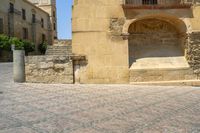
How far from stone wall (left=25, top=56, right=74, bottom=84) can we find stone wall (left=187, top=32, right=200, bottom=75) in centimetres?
397

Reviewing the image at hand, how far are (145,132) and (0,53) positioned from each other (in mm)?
26557

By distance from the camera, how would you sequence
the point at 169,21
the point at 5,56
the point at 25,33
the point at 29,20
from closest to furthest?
the point at 169,21 → the point at 5,56 → the point at 25,33 → the point at 29,20

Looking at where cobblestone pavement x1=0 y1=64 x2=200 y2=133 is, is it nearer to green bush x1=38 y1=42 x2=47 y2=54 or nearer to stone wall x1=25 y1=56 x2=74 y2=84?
stone wall x1=25 y1=56 x2=74 y2=84

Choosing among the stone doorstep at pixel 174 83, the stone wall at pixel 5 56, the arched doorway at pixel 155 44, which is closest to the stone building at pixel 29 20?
the stone wall at pixel 5 56

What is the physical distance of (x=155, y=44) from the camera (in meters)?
10.2

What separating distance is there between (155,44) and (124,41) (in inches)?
54.4

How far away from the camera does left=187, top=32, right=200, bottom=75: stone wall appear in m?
9.70

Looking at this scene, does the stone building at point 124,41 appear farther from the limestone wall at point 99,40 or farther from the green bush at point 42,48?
the green bush at point 42,48

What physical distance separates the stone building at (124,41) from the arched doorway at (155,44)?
0.14 ft

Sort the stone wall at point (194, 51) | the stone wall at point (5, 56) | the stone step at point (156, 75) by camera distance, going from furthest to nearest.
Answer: the stone wall at point (5, 56)
the stone wall at point (194, 51)
the stone step at point (156, 75)

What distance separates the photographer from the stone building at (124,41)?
30.7ft

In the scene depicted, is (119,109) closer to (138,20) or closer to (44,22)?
(138,20)

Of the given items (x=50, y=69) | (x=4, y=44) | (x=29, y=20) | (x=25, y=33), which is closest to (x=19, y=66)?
(x=50, y=69)

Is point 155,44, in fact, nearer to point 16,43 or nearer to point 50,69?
point 50,69
